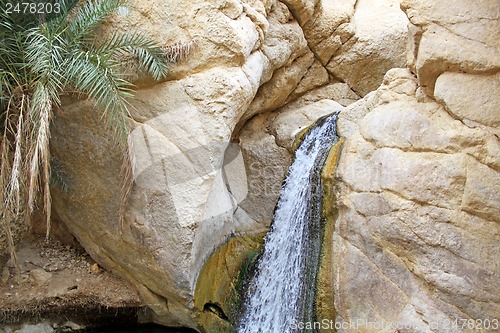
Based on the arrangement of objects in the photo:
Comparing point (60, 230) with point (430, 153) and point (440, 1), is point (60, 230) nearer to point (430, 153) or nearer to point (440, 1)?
point (430, 153)

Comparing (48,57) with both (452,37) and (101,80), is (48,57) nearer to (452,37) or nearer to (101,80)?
(101,80)

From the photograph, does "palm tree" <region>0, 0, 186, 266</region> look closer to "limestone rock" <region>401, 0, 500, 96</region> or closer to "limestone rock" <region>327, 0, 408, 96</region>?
"limestone rock" <region>401, 0, 500, 96</region>

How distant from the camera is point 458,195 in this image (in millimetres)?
5012

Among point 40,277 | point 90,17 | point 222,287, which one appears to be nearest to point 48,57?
point 90,17

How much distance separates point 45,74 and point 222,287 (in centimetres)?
367

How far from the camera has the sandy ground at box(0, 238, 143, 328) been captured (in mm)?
6789

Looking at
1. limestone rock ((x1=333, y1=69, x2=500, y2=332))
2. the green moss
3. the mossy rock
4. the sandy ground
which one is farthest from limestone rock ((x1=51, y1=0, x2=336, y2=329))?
limestone rock ((x1=333, y1=69, x2=500, y2=332))

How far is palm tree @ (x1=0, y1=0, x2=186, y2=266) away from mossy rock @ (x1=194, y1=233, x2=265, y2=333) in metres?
2.41

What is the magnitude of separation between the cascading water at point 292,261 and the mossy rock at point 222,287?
15 cm

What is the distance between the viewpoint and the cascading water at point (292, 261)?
6.39 metres

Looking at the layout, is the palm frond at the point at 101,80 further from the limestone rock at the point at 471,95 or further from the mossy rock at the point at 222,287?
the limestone rock at the point at 471,95

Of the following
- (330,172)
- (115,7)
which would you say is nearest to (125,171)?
(115,7)

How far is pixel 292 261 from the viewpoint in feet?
22.2

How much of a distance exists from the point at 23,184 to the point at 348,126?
4.59m
